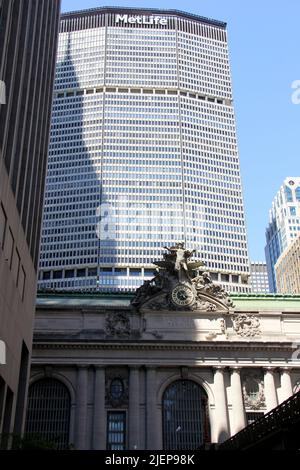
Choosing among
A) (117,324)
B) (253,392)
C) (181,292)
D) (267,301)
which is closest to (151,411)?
(117,324)

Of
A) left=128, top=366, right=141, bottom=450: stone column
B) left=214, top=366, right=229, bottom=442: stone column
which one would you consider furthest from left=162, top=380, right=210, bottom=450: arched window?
left=128, top=366, right=141, bottom=450: stone column

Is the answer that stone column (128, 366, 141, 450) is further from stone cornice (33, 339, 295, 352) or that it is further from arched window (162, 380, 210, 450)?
arched window (162, 380, 210, 450)

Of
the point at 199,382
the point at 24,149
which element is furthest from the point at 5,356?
the point at 199,382

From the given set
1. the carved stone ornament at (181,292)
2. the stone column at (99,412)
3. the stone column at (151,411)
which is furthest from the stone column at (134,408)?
the carved stone ornament at (181,292)

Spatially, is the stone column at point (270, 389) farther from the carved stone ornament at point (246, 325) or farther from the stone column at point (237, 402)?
the carved stone ornament at point (246, 325)

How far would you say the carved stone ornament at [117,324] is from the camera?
65062mm

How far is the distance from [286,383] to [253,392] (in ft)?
11.7

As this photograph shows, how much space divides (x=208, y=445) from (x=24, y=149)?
31.5 m

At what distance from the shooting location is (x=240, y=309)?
224ft

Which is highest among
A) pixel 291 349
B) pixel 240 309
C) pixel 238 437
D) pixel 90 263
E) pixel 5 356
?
pixel 90 263

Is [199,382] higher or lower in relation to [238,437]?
higher

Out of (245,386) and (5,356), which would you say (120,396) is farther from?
(5,356)

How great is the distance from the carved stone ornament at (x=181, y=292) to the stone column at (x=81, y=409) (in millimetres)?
9449

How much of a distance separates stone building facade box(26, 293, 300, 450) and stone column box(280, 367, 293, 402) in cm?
10
